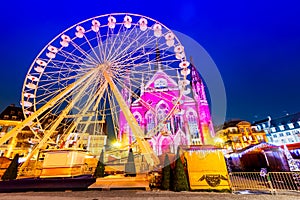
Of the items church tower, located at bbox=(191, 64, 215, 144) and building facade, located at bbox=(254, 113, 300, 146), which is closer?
church tower, located at bbox=(191, 64, 215, 144)

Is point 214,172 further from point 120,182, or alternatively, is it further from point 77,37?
point 77,37

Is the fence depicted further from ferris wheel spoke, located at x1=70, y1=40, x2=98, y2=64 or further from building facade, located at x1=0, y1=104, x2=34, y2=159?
building facade, located at x1=0, y1=104, x2=34, y2=159

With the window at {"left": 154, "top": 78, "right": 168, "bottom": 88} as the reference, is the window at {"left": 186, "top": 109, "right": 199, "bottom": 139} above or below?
below

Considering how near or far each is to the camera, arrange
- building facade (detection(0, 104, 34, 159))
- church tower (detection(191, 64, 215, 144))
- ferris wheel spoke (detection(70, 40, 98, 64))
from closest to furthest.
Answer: ferris wheel spoke (detection(70, 40, 98, 64)) → building facade (detection(0, 104, 34, 159)) → church tower (detection(191, 64, 215, 144))

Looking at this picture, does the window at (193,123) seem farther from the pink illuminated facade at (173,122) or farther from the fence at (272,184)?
the fence at (272,184)

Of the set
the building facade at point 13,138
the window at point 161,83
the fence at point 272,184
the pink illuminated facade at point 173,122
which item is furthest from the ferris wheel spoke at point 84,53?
the window at point 161,83

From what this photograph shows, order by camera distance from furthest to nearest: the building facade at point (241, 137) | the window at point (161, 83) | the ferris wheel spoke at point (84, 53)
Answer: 1. the window at point (161, 83)
2. the building facade at point (241, 137)
3. the ferris wheel spoke at point (84, 53)

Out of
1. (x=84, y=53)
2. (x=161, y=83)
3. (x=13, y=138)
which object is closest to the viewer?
(x=84, y=53)

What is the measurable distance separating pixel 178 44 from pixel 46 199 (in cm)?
1423

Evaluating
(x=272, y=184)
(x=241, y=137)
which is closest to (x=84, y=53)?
(x=272, y=184)

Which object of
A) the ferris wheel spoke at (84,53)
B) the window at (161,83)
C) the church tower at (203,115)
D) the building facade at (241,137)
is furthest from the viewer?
the window at (161,83)

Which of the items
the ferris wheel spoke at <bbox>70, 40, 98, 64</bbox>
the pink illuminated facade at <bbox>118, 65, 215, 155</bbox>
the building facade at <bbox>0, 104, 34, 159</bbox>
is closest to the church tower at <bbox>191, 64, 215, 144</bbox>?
the pink illuminated facade at <bbox>118, 65, 215, 155</bbox>

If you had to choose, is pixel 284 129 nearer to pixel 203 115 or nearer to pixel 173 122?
pixel 203 115

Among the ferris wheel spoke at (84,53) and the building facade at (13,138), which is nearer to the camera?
the ferris wheel spoke at (84,53)
